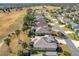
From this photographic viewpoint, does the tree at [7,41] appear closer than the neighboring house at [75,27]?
Yes

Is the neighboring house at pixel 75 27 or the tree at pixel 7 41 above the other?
the neighboring house at pixel 75 27

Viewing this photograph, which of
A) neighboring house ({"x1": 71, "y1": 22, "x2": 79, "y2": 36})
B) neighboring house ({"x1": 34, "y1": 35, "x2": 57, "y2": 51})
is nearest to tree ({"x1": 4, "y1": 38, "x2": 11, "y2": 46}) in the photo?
neighboring house ({"x1": 34, "y1": 35, "x2": 57, "y2": 51})

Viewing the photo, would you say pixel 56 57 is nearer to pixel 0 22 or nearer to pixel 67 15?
pixel 67 15

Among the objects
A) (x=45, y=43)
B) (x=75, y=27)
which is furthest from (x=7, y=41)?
(x=75, y=27)

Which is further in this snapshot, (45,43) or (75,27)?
(75,27)

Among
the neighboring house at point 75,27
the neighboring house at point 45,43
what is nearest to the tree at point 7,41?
the neighboring house at point 45,43

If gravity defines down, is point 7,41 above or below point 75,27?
below

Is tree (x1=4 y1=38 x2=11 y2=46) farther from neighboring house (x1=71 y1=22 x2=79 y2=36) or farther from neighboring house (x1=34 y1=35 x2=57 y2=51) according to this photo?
neighboring house (x1=71 y1=22 x2=79 y2=36)

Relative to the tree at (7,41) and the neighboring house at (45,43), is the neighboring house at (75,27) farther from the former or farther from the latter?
the tree at (7,41)

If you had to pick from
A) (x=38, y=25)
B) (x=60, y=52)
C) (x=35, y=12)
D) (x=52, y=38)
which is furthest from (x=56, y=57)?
(x=35, y=12)

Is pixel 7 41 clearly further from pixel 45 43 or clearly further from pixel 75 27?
pixel 75 27

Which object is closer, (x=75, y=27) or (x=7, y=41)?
(x=7, y=41)
